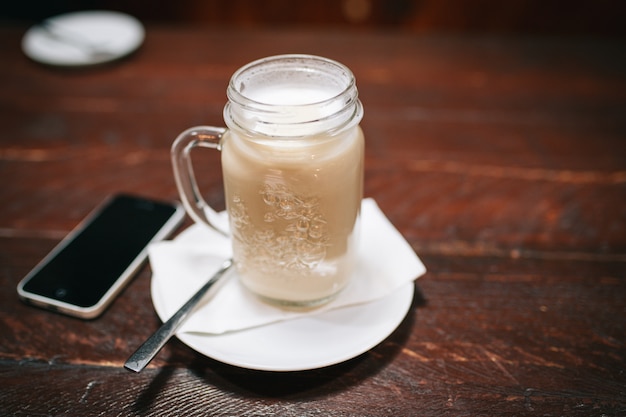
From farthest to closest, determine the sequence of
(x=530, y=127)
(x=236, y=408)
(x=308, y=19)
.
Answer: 1. (x=308, y=19)
2. (x=530, y=127)
3. (x=236, y=408)

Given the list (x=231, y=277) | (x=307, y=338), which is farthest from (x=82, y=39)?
(x=307, y=338)

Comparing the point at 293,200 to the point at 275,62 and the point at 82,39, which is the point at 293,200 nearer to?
the point at 275,62

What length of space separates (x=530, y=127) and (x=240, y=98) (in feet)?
2.00

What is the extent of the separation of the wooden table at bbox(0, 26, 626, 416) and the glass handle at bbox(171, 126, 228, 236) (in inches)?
4.1

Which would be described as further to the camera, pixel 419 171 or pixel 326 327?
pixel 419 171

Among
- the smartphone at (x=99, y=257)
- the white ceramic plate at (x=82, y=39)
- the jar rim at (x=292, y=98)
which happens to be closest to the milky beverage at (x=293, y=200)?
the jar rim at (x=292, y=98)

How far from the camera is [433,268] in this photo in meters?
0.66

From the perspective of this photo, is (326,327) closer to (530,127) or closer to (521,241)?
(521,241)

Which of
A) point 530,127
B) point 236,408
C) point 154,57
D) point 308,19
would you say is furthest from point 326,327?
point 308,19

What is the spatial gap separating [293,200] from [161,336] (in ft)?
0.55

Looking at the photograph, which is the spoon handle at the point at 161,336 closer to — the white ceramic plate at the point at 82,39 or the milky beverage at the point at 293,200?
the milky beverage at the point at 293,200

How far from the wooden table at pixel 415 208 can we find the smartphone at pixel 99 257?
2cm

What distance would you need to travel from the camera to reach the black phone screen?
608 millimetres

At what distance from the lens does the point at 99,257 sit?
65 centimetres
